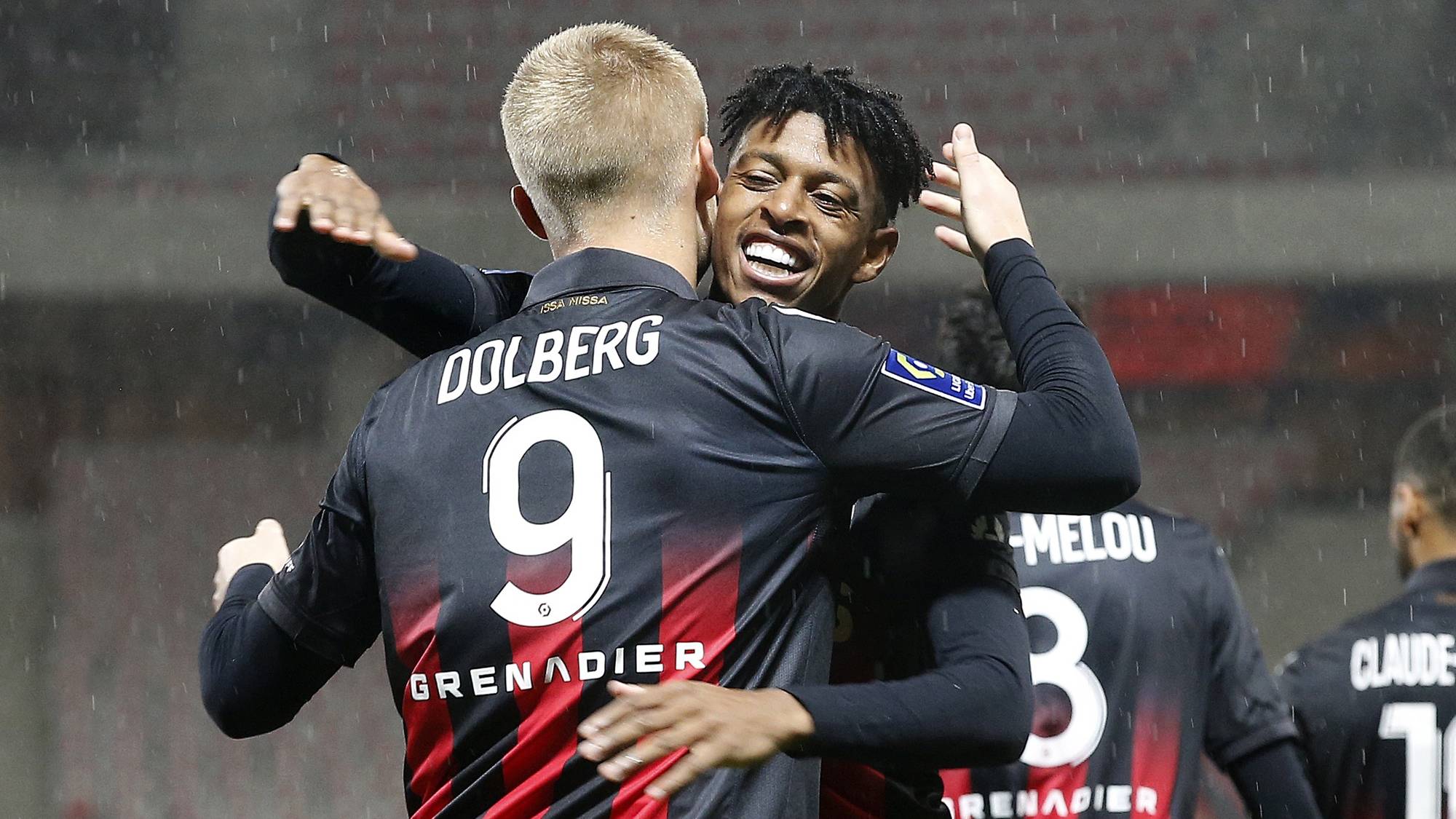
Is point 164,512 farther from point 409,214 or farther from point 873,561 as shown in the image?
point 873,561

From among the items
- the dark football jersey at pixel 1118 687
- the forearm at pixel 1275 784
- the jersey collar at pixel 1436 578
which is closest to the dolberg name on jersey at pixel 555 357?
the dark football jersey at pixel 1118 687

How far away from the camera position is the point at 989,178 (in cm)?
183

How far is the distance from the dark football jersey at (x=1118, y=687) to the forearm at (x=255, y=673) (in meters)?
1.34

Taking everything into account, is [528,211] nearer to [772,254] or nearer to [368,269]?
[368,269]

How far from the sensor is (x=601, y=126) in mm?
1708

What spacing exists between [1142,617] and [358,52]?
713 centimetres

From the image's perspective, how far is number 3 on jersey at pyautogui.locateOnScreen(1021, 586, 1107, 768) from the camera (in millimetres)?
2777

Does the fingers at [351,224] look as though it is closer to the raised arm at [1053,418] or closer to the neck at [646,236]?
the neck at [646,236]

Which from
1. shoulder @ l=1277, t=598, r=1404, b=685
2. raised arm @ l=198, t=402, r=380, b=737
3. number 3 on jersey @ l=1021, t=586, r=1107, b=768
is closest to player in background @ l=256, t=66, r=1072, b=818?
raised arm @ l=198, t=402, r=380, b=737

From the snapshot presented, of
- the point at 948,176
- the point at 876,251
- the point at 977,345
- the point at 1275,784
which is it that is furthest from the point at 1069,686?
the point at 948,176

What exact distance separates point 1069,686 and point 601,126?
1.47 m

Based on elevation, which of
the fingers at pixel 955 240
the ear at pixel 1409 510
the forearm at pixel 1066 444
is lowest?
the forearm at pixel 1066 444

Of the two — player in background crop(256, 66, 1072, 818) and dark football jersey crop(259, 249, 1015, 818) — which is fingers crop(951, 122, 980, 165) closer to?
player in background crop(256, 66, 1072, 818)

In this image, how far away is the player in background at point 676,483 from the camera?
1522 mm
